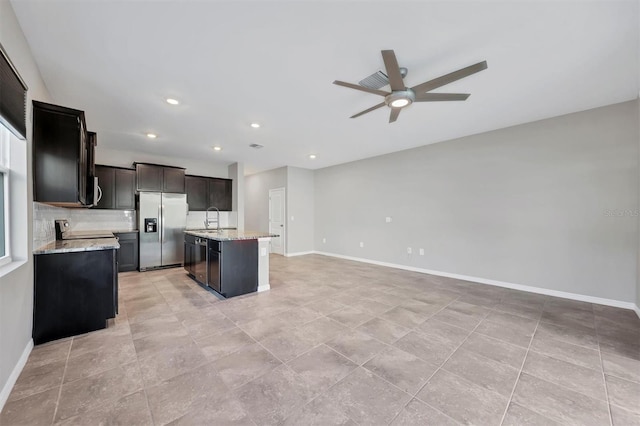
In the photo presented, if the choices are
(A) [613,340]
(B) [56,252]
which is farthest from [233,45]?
(A) [613,340]

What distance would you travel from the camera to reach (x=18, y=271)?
189 centimetres

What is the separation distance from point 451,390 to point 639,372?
1.64 m

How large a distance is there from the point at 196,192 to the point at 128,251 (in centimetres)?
195

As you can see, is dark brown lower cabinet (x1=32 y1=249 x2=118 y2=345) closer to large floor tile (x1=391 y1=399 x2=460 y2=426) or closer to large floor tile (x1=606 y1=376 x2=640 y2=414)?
large floor tile (x1=391 y1=399 x2=460 y2=426)

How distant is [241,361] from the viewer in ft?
6.84

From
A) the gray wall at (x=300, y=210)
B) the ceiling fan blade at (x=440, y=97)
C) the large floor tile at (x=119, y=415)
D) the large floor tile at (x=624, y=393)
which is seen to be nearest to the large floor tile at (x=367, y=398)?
the large floor tile at (x=119, y=415)

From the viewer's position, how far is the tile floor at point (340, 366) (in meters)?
1.56

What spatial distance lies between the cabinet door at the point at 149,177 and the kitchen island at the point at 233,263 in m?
2.29

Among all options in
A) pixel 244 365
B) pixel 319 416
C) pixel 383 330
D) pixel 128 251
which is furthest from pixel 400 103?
pixel 128 251

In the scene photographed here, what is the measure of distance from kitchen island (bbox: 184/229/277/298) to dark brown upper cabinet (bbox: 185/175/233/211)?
2.37 meters

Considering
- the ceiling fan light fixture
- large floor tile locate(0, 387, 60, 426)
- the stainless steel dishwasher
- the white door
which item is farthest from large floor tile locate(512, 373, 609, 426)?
the white door

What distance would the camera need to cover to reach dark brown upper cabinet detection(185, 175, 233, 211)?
245 inches

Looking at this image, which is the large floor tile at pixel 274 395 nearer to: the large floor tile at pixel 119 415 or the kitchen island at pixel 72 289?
the large floor tile at pixel 119 415

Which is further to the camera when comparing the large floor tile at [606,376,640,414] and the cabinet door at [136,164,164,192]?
the cabinet door at [136,164,164,192]
